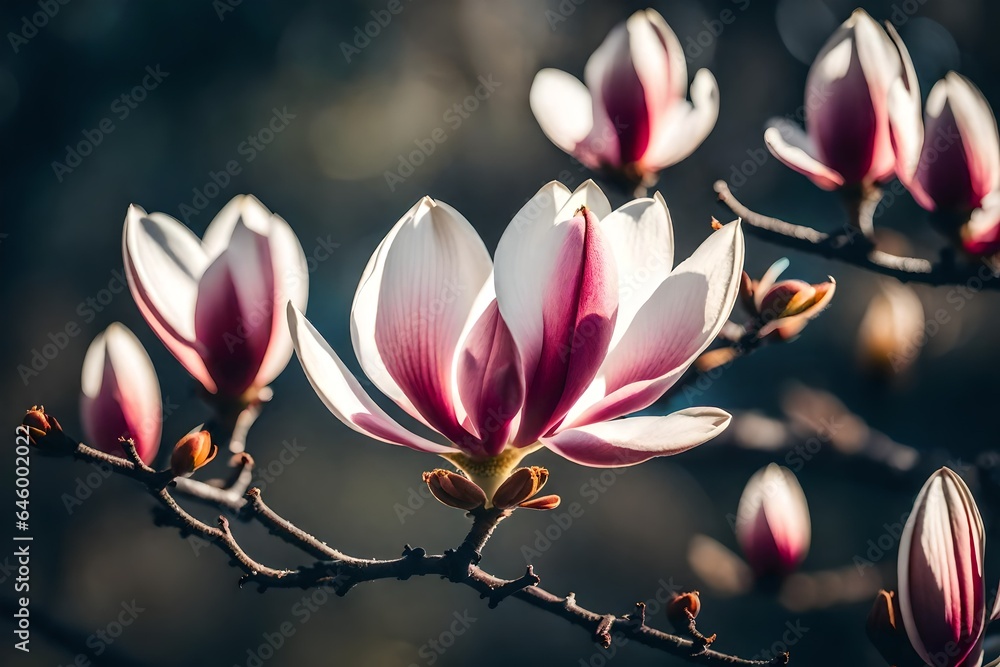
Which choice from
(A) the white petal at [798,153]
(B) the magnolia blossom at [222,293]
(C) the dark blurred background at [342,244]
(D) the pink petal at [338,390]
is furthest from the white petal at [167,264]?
(C) the dark blurred background at [342,244]

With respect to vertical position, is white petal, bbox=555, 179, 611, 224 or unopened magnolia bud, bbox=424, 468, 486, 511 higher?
white petal, bbox=555, 179, 611, 224

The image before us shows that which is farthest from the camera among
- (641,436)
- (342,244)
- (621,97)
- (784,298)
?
(342,244)

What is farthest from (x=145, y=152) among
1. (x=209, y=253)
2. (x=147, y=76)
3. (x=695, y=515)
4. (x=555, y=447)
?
(x=555, y=447)

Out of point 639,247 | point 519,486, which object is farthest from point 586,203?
point 519,486

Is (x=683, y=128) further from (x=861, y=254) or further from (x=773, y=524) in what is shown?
(x=773, y=524)

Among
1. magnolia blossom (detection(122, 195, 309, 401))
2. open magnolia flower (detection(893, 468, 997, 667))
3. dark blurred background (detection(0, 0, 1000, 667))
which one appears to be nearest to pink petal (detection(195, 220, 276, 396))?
magnolia blossom (detection(122, 195, 309, 401))

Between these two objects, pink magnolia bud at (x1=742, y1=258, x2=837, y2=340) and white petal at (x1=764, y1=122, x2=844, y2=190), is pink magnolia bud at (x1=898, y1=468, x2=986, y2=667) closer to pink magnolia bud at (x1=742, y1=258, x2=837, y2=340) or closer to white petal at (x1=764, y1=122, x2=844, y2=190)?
pink magnolia bud at (x1=742, y1=258, x2=837, y2=340)

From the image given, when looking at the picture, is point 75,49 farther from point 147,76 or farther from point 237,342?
point 237,342
